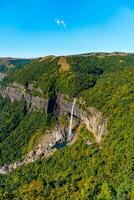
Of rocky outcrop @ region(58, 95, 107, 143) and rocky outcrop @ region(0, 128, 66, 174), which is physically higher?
rocky outcrop @ region(58, 95, 107, 143)

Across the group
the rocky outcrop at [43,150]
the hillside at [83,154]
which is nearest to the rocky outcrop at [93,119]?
the hillside at [83,154]

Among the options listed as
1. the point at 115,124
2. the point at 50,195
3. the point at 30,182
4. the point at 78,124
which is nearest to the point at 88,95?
the point at 78,124

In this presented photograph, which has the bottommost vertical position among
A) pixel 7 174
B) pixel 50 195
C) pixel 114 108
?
pixel 7 174

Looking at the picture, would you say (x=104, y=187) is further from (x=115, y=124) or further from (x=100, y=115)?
(x=100, y=115)

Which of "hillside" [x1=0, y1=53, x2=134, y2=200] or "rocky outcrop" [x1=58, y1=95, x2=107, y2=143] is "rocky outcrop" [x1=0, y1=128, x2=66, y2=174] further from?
"rocky outcrop" [x1=58, y1=95, x2=107, y2=143]

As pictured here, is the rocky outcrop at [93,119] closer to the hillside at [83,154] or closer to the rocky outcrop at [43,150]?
the hillside at [83,154]

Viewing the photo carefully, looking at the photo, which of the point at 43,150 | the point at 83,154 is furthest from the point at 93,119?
the point at 43,150

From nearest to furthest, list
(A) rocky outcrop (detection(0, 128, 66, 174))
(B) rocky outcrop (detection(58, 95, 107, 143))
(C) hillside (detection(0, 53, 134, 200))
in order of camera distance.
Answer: (C) hillside (detection(0, 53, 134, 200)) → (B) rocky outcrop (detection(58, 95, 107, 143)) → (A) rocky outcrop (detection(0, 128, 66, 174))

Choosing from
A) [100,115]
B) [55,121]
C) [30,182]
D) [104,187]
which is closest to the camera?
[104,187]

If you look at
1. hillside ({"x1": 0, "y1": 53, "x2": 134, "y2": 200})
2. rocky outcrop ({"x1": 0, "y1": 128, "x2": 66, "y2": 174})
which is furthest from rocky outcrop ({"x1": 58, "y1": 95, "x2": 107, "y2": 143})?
rocky outcrop ({"x1": 0, "y1": 128, "x2": 66, "y2": 174})
